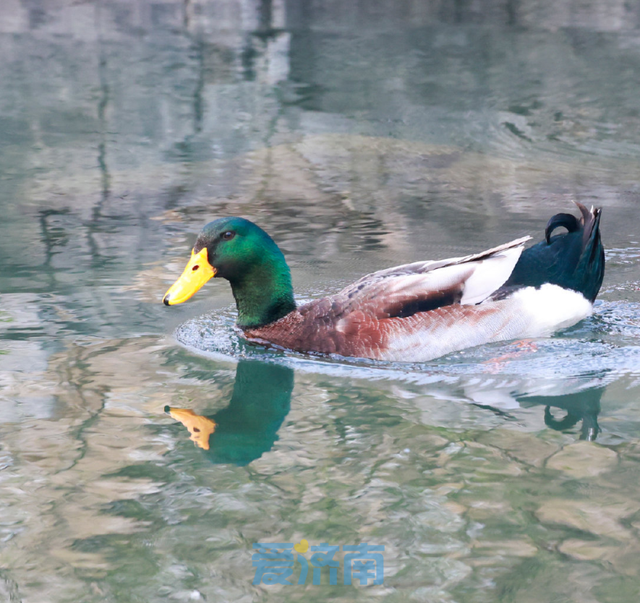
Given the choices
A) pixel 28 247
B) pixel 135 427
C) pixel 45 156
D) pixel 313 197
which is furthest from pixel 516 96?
pixel 135 427

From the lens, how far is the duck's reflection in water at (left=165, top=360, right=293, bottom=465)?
186 inches

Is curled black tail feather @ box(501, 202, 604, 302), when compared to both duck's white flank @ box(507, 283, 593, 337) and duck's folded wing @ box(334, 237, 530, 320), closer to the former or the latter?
duck's white flank @ box(507, 283, 593, 337)

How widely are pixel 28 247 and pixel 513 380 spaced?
179 inches

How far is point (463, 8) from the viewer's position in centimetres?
2400

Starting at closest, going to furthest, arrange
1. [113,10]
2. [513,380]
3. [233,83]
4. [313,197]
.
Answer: [513,380], [313,197], [233,83], [113,10]

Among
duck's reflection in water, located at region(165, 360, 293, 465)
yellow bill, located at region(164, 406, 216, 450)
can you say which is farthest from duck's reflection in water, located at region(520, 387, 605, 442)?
yellow bill, located at region(164, 406, 216, 450)

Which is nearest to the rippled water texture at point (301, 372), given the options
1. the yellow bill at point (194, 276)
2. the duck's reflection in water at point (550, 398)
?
the duck's reflection in water at point (550, 398)

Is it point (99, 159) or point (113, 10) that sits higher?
point (113, 10)

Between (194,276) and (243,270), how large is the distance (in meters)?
0.32

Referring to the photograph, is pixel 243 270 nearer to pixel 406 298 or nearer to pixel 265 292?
pixel 265 292

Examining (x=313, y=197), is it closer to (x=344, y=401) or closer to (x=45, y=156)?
(x=45, y=156)

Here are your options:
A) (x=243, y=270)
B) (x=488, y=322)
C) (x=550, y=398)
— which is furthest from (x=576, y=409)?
(x=243, y=270)

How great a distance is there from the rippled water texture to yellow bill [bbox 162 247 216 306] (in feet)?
1.42

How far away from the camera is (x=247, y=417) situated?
5172mm
